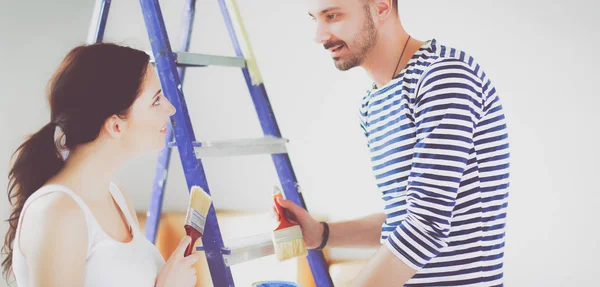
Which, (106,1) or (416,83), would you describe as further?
(106,1)

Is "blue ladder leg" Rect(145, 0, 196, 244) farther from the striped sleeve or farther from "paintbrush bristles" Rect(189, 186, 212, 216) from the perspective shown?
the striped sleeve

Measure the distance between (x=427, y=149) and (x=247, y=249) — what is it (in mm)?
546

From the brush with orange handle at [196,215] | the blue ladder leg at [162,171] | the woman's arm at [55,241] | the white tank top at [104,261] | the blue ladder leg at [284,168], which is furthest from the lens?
the blue ladder leg at [162,171]

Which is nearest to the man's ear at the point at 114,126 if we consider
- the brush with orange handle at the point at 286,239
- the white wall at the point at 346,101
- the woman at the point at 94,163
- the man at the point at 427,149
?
the woman at the point at 94,163

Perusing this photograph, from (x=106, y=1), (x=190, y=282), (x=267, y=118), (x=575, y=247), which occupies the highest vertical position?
(x=106, y=1)

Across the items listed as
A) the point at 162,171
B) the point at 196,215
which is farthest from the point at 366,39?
the point at 162,171

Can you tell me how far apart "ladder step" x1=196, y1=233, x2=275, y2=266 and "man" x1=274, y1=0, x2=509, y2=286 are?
33 cm

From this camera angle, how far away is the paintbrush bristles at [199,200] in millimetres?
1319

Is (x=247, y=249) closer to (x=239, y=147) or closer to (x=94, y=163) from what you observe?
(x=239, y=147)

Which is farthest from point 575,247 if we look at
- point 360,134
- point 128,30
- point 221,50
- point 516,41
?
point 128,30

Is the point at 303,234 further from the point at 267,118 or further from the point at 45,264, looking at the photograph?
the point at 45,264

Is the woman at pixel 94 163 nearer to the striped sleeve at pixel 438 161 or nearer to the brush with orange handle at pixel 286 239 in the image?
the brush with orange handle at pixel 286 239

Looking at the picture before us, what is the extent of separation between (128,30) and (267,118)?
1533 mm

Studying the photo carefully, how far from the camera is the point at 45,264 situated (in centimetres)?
109
